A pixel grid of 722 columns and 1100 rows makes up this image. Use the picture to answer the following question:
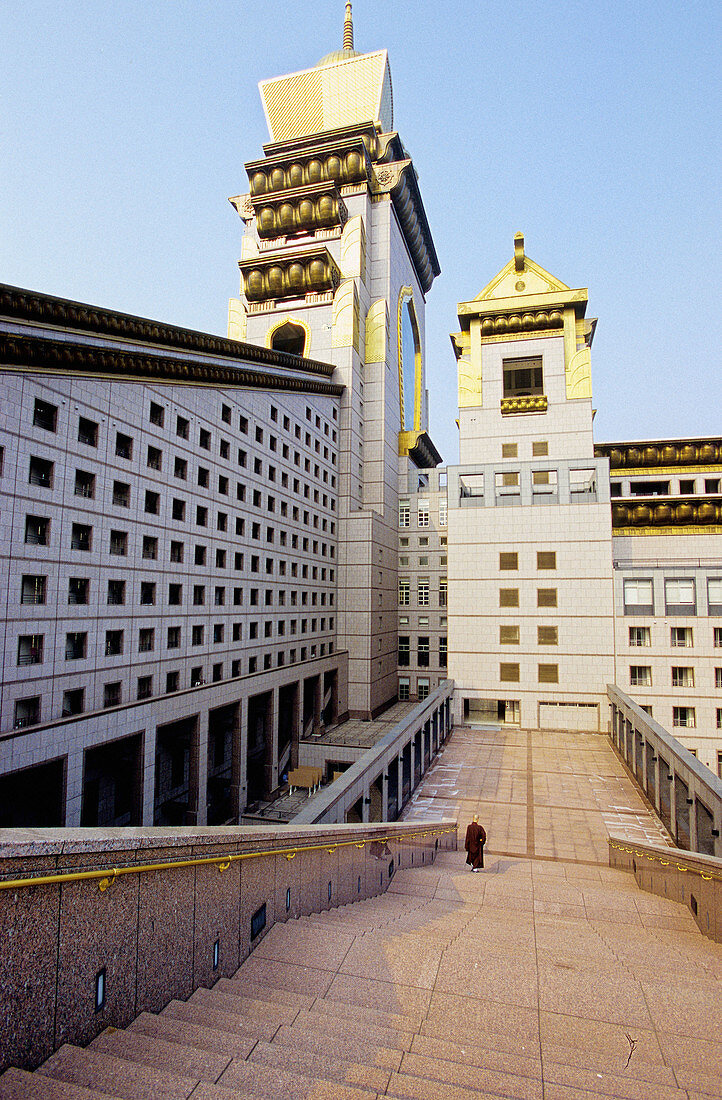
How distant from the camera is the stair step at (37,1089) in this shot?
329cm

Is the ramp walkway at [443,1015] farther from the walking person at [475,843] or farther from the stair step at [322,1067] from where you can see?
the walking person at [475,843]

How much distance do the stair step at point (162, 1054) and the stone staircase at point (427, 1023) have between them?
0.01 metres

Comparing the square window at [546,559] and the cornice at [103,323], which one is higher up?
the cornice at [103,323]

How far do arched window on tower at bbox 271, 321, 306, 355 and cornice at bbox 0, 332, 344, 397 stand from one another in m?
23.5

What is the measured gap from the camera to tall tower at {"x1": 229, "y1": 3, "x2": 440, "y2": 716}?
54188 millimetres

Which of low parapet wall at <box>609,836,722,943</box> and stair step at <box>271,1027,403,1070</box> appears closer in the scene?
stair step at <box>271,1027,403,1070</box>

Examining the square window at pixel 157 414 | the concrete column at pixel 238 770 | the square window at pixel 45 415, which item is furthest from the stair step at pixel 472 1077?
the concrete column at pixel 238 770

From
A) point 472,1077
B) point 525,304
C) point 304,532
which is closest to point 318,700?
point 304,532

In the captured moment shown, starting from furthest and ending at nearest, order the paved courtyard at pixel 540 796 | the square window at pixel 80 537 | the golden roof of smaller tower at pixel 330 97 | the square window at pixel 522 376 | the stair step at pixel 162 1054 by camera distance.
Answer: the golden roof of smaller tower at pixel 330 97
the square window at pixel 522 376
the square window at pixel 80 537
the paved courtyard at pixel 540 796
the stair step at pixel 162 1054

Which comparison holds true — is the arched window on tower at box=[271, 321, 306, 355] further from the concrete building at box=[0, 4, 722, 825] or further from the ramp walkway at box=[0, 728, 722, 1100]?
the ramp walkway at box=[0, 728, 722, 1100]

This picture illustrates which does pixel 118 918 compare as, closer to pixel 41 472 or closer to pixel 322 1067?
pixel 322 1067

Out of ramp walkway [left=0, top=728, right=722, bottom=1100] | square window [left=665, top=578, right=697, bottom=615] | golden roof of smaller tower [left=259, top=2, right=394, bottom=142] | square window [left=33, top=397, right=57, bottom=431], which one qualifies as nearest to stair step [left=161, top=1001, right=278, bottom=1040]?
ramp walkway [left=0, top=728, right=722, bottom=1100]

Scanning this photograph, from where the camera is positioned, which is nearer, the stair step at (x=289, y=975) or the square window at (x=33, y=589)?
the stair step at (x=289, y=975)

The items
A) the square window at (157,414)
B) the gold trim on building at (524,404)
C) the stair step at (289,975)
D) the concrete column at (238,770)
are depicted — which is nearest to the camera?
the stair step at (289,975)
